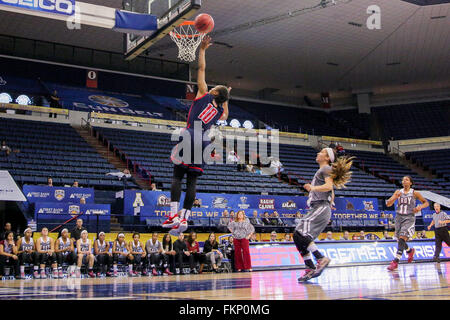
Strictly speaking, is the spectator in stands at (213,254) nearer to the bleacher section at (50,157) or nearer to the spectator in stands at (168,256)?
the spectator in stands at (168,256)

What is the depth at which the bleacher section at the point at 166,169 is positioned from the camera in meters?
20.0

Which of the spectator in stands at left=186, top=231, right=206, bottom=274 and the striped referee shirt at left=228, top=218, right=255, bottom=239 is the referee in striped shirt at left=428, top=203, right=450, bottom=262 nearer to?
the striped referee shirt at left=228, top=218, right=255, bottom=239

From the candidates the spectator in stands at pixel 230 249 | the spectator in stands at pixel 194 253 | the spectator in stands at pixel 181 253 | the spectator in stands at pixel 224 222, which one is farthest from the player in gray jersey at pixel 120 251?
the spectator in stands at pixel 224 222

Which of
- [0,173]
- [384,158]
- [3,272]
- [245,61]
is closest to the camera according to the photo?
[3,272]

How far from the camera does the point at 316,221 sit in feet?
20.4

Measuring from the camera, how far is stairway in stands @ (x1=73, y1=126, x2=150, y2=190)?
1909 cm

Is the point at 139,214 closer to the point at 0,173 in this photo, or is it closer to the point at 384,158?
the point at 0,173

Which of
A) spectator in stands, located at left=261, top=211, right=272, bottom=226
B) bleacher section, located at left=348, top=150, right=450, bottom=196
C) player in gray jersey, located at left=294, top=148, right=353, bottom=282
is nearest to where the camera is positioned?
player in gray jersey, located at left=294, top=148, right=353, bottom=282

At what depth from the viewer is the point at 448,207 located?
900 inches

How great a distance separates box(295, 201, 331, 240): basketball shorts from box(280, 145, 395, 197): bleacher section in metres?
16.7

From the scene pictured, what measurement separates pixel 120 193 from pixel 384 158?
67.7 ft

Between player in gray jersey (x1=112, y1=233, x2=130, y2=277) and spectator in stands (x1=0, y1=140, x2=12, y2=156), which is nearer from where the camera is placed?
player in gray jersey (x1=112, y1=233, x2=130, y2=277)

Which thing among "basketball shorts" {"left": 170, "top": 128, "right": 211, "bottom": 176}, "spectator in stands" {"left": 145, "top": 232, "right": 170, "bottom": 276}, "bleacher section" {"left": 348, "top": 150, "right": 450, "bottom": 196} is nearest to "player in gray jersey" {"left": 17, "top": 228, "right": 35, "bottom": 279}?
"spectator in stands" {"left": 145, "top": 232, "right": 170, "bottom": 276}
